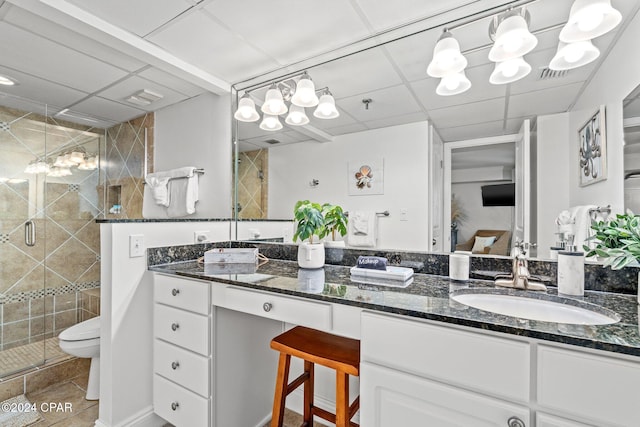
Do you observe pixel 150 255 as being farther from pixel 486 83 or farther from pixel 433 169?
pixel 486 83

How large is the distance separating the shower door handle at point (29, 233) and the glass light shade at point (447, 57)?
3.42m

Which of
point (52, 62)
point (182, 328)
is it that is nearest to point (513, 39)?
point (182, 328)

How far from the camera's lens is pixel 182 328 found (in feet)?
4.91

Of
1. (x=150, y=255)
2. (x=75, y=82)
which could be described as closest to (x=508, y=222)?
(x=150, y=255)

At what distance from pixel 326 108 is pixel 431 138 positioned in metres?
0.64

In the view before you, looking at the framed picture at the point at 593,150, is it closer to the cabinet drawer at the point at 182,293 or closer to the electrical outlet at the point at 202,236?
the cabinet drawer at the point at 182,293

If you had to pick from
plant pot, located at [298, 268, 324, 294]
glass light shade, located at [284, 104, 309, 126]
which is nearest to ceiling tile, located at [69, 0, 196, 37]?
glass light shade, located at [284, 104, 309, 126]

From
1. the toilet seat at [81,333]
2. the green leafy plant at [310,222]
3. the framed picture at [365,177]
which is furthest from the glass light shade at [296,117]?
the toilet seat at [81,333]

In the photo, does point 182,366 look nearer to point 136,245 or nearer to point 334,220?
point 136,245

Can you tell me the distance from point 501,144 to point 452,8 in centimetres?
69

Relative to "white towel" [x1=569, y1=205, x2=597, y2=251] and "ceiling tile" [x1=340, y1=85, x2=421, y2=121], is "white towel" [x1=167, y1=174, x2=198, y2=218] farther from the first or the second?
"white towel" [x1=569, y1=205, x2=597, y2=251]

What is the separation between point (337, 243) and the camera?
1.71 m

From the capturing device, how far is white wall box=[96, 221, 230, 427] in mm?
1529

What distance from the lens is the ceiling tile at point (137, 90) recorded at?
86.0 inches
